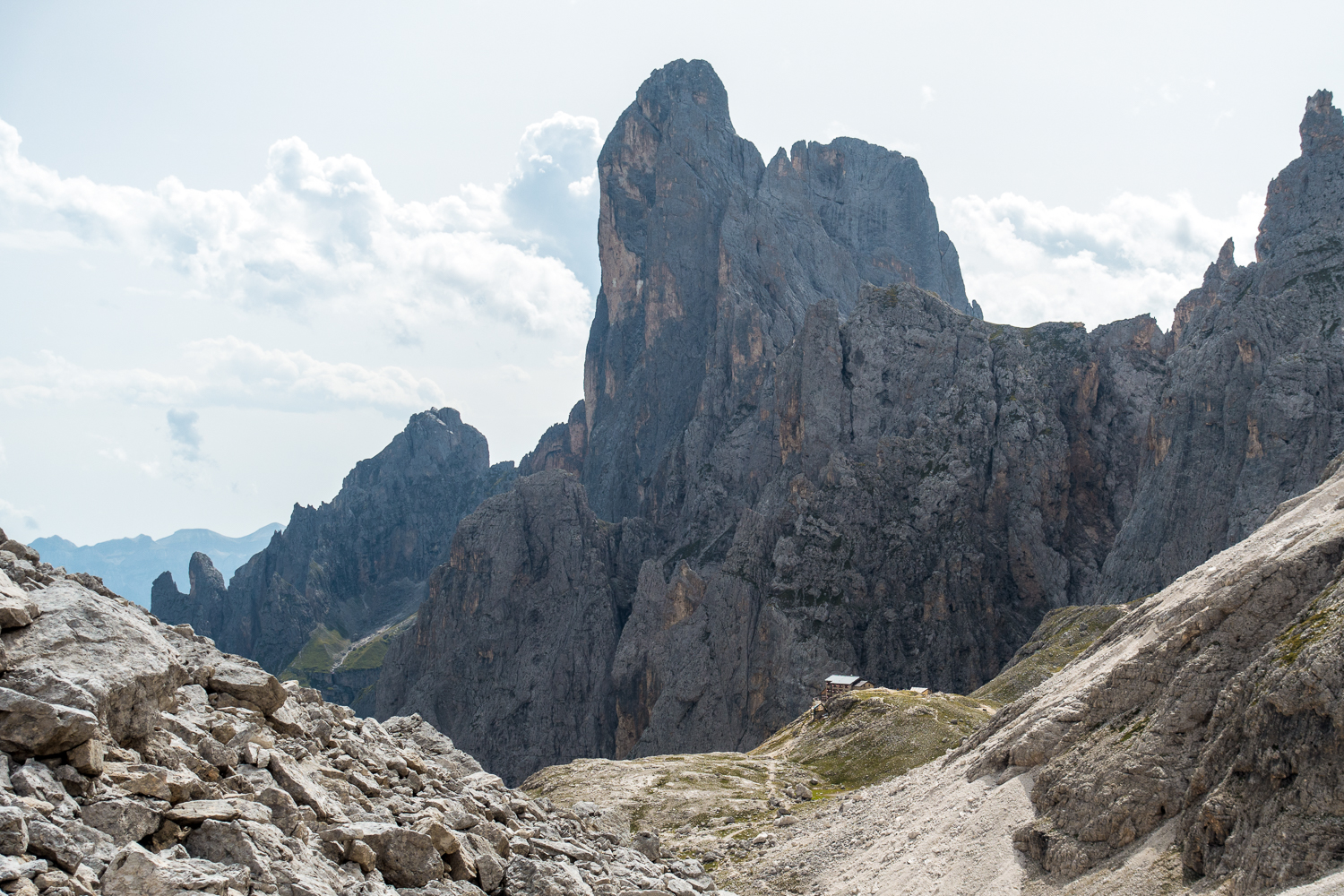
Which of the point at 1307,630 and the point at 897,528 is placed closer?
the point at 1307,630

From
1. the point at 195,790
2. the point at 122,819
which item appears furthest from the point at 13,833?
the point at 195,790

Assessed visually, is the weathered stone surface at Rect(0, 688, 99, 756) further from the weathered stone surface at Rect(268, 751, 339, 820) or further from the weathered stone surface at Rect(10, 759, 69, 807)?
the weathered stone surface at Rect(268, 751, 339, 820)

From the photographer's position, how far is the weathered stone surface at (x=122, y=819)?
16.8 meters

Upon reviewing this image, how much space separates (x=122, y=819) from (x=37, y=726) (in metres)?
2.53

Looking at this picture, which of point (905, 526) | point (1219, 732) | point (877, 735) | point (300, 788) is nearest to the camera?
point (300, 788)

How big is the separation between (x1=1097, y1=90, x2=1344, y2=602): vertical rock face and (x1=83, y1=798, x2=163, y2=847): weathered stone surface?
12382cm

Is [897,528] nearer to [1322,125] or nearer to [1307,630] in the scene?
[1322,125]

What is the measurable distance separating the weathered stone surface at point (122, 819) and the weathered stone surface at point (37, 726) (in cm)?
153

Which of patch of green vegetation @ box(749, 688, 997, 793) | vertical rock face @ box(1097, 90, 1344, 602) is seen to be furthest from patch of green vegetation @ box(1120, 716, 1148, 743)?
vertical rock face @ box(1097, 90, 1344, 602)

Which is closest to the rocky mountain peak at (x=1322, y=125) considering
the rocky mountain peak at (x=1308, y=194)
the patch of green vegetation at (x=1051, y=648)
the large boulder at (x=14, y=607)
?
the rocky mountain peak at (x=1308, y=194)

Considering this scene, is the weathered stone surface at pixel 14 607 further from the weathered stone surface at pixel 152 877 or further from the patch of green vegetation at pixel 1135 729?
the patch of green vegetation at pixel 1135 729

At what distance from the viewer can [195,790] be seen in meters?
19.1

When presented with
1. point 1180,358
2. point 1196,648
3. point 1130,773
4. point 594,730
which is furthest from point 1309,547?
point 594,730

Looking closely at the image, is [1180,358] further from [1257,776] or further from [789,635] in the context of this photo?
[1257,776]
